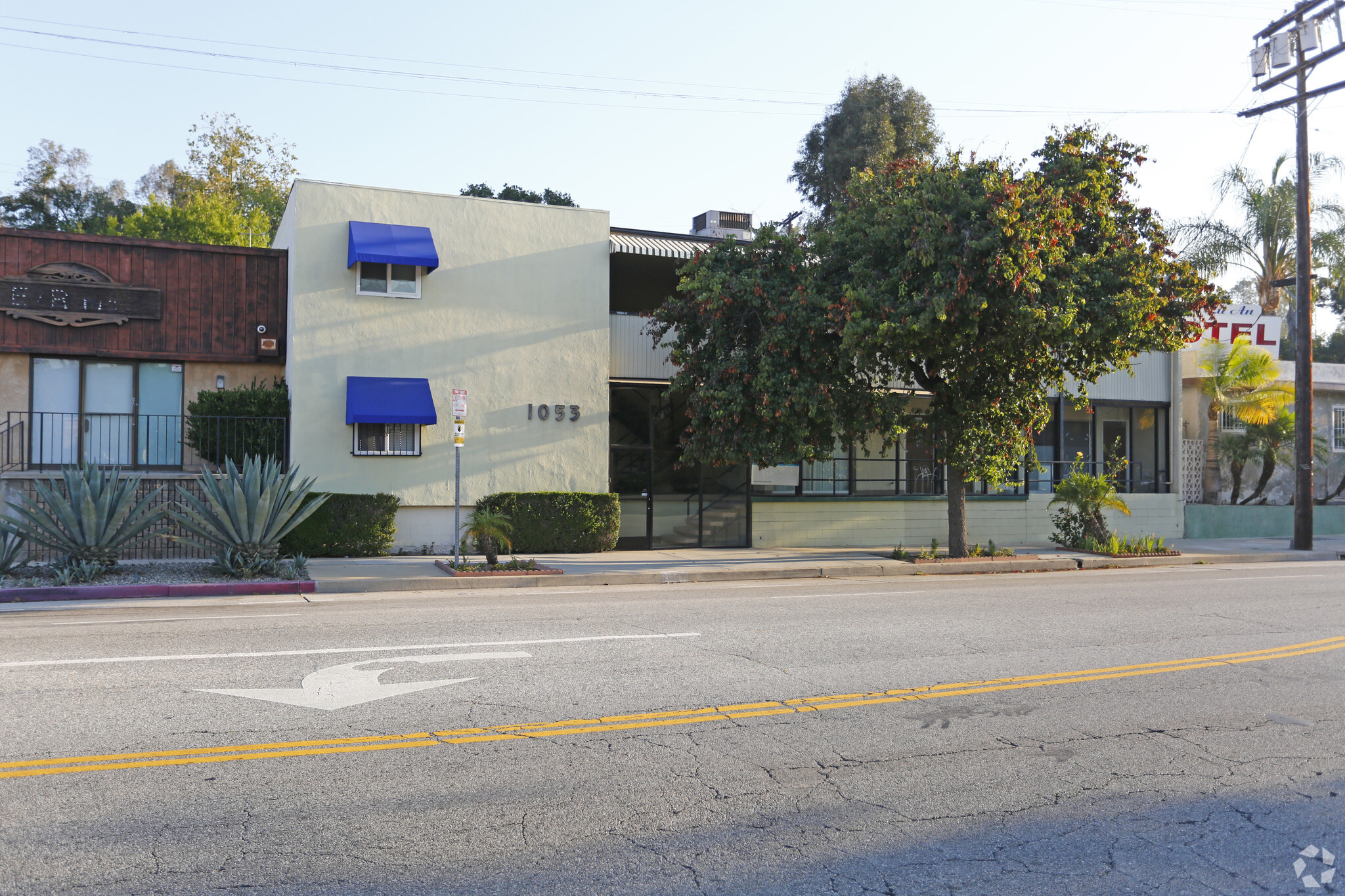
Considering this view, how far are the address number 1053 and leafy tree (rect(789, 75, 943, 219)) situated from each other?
1717 centimetres

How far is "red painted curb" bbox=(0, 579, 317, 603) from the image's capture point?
475 inches

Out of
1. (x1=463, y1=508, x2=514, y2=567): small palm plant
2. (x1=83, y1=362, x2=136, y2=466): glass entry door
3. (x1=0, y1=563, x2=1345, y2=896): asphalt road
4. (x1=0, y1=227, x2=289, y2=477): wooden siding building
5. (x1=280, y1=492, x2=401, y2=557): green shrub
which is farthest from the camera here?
(x1=83, y1=362, x2=136, y2=466): glass entry door

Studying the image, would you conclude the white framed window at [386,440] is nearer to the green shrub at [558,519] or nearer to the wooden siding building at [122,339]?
the green shrub at [558,519]

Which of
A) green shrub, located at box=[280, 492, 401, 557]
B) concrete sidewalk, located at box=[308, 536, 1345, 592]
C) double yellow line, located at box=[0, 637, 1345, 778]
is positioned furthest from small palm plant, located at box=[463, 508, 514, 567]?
double yellow line, located at box=[0, 637, 1345, 778]

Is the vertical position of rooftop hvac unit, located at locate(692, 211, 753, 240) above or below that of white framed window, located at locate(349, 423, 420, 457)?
above

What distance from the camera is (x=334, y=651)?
8359mm

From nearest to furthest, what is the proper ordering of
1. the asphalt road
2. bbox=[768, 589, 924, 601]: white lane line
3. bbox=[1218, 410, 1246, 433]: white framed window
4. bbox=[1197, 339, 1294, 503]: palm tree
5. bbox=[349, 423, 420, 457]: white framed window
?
the asphalt road < bbox=[768, 589, 924, 601]: white lane line < bbox=[349, 423, 420, 457]: white framed window < bbox=[1197, 339, 1294, 503]: palm tree < bbox=[1218, 410, 1246, 433]: white framed window

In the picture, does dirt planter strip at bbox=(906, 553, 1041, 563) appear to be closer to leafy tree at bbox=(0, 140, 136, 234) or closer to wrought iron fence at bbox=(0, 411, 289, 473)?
wrought iron fence at bbox=(0, 411, 289, 473)

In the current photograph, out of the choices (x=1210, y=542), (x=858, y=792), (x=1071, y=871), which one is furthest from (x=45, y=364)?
(x=1210, y=542)

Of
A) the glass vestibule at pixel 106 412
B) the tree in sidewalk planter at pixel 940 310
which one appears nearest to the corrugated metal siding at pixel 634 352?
the tree in sidewalk planter at pixel 940 310

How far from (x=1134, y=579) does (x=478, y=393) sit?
12.2m

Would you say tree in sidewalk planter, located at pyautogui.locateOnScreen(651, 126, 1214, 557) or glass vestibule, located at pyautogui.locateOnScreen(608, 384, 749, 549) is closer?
tree in sidewalk planter, located at pyautogui.locateOnScreen(651, 126, 1214, 557)

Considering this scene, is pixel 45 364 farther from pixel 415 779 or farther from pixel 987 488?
pixel 987 488

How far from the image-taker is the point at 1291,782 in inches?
212
